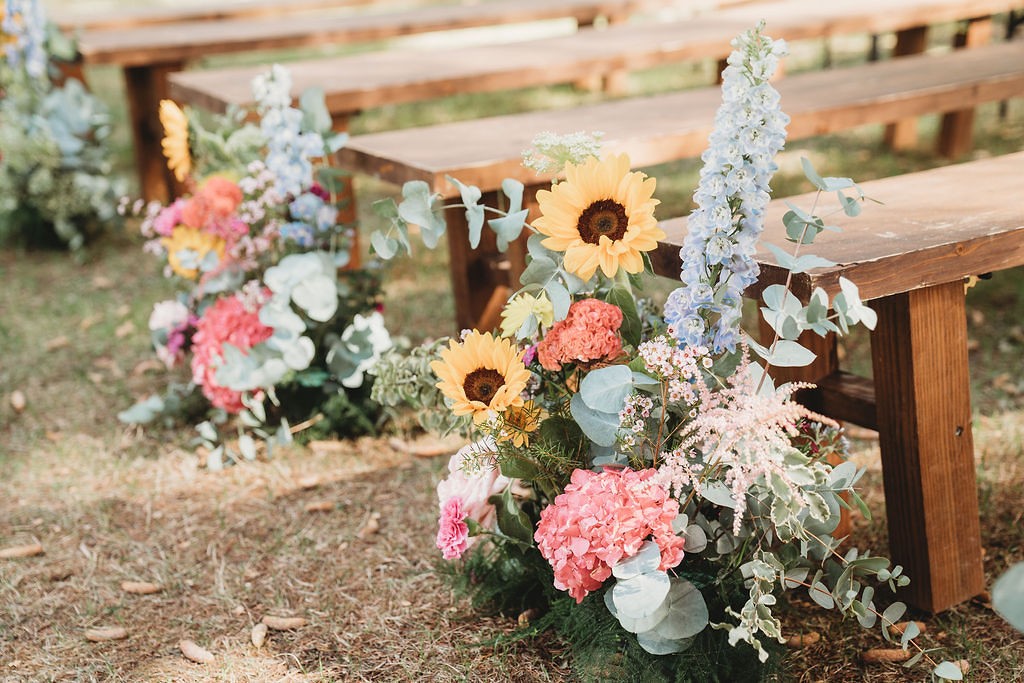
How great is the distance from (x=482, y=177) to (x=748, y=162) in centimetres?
98

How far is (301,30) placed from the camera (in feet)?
15.5

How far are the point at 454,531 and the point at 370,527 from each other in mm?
600

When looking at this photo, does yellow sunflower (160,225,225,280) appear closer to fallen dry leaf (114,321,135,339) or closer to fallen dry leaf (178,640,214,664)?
fallen dry leaf (114,321,135,339)

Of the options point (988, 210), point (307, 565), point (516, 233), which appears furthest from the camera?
point (307, 565)

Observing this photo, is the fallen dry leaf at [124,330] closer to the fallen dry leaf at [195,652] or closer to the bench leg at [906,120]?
the fallen dry leaf at [195,652]

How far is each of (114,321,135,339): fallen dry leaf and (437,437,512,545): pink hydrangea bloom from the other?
2.03 metres

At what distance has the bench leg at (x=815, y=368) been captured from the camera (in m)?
2.09

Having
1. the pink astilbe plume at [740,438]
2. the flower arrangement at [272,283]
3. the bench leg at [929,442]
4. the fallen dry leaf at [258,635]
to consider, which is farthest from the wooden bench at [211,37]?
the pink astilbe plume at [740,438]

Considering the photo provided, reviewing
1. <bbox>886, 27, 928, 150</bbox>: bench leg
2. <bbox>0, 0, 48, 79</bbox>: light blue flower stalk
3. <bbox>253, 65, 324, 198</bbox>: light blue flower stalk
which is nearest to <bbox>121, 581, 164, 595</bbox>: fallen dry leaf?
<bbox>253, 65, 324, 198</bbox>: light blue flower stalk

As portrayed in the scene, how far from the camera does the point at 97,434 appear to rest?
2918 millimetres

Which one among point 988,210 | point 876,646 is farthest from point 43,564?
point 988,210

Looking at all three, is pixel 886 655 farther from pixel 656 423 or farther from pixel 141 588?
pixel 141 588

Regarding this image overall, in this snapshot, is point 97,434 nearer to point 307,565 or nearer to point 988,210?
point 307,565

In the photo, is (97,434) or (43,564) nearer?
(43,564)
